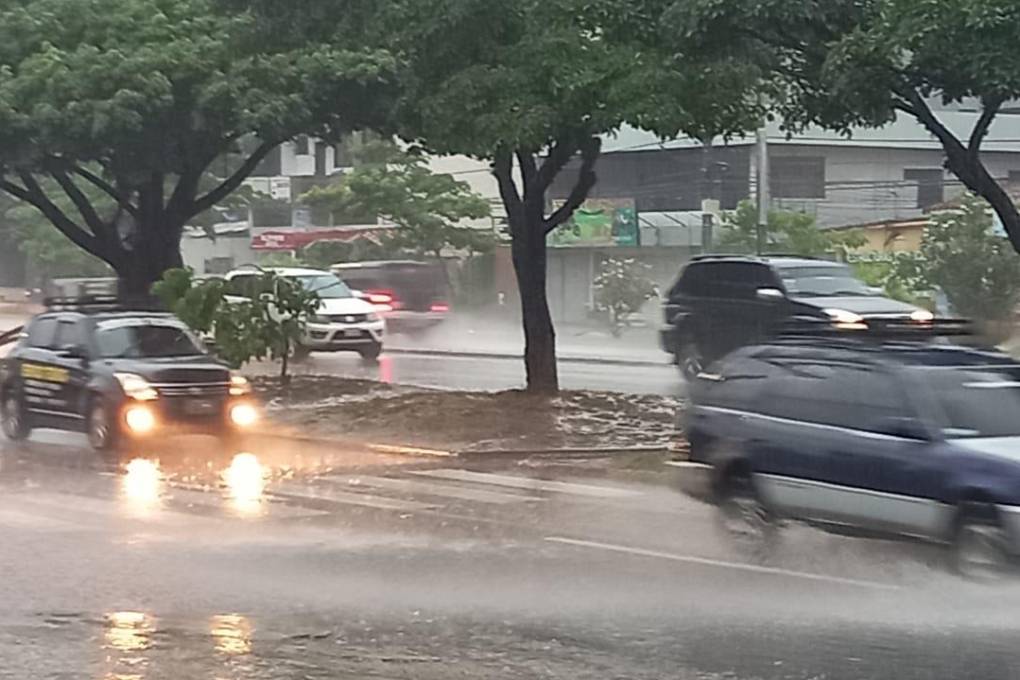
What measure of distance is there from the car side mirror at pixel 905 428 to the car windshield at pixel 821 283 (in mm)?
13359

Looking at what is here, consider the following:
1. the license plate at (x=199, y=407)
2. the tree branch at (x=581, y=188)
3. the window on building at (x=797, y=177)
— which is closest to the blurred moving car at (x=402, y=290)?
the window on building at (x=797, y=177)

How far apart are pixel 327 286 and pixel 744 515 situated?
2403cm

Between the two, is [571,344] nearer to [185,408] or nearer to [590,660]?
[185,408]

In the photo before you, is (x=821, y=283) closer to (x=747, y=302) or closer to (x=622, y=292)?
(x=747, y=302)

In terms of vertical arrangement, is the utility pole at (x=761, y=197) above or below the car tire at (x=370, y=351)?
above

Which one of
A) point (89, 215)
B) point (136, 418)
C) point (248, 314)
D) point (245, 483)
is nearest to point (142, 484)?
point (245, 483)

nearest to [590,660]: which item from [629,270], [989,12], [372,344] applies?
[989,12]

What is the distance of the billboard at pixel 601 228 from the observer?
53.0 metres

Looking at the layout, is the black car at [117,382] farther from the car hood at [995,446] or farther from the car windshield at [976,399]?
the car hood at [995,446]

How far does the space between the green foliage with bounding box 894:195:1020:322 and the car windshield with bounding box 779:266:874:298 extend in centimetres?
988

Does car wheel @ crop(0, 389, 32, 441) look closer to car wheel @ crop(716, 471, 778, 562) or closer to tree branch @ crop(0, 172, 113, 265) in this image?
tree branch @ crop(0, 172, 113, 265)

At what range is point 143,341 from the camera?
74.1ft

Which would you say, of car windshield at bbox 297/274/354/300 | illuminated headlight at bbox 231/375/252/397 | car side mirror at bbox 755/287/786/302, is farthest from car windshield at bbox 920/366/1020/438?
car windshield at bbox 297/274/354/300

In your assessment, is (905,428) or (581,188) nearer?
(905,428)
